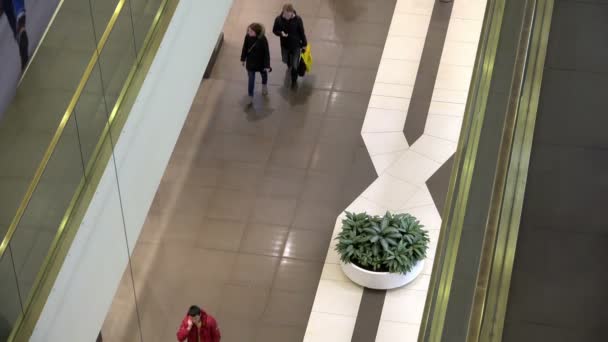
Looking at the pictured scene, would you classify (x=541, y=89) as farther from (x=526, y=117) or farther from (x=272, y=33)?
(x=272, y=33)

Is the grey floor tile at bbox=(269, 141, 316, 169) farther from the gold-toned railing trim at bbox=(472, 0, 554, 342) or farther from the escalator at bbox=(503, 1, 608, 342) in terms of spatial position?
the gold-toned railing trim at bbox=(472, 0, 554, 342)

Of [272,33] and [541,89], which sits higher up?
[272,33]

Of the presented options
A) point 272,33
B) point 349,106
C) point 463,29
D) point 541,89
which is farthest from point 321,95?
point 541,89

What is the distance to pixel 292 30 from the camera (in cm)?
1391

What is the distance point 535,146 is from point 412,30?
9.74 meters

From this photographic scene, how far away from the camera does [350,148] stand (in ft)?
43.5

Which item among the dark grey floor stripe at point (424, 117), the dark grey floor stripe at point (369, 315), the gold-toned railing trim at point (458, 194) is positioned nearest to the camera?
Result: the gold-toned railing trim at point (458, 194)

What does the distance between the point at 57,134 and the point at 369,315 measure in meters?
4.40

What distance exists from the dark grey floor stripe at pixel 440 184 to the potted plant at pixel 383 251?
3.25 ft

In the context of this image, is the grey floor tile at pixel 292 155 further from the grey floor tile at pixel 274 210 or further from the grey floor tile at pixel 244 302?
the grey floor tile at pixel 244 302

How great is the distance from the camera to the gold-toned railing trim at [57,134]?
23.7 ft

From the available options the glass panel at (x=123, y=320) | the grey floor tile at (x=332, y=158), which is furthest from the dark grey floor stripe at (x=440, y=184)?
the glass panel at (x=123, y=320)

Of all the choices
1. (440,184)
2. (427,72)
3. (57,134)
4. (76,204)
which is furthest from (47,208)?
(427,72)

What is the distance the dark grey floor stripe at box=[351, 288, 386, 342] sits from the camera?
34.9 feet
